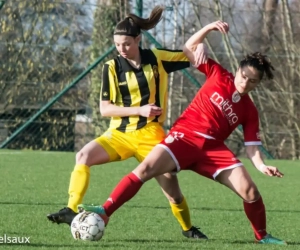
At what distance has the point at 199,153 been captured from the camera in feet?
18.7

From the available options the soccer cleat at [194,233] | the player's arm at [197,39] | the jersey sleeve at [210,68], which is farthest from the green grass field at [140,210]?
the player's arm at [197,39]

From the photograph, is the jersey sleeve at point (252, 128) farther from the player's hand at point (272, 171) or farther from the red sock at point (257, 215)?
the red sock at point (257, 215)

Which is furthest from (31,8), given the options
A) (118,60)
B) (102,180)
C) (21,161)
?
(118,60)

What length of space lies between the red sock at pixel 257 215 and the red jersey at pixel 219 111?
0.42 meters

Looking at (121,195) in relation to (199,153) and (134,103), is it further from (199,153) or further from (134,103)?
(134,103)

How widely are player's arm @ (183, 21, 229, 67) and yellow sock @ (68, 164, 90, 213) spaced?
3.42 ft

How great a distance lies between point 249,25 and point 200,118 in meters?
9.88

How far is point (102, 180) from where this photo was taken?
9.99m

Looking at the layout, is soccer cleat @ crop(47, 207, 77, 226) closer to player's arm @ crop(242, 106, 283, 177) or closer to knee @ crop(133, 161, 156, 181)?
knee @ crop(133, 161, 156, 181)

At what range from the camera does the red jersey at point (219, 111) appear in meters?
5.73

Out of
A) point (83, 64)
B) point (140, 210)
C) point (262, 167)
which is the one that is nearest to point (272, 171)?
point (262, 167)

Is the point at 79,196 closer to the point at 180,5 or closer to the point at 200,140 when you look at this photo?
the point at 200,140

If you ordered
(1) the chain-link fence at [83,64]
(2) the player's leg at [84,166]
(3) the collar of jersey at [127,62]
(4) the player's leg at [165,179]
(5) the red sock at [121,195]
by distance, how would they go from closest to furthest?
(5) the red sock at [121,195] → (2) the player's leg at [84,166] → (4) the player's leg at [165,179] → (3) the collar of jersey at [127,62] → (1) the chain-link fence at [83,64]

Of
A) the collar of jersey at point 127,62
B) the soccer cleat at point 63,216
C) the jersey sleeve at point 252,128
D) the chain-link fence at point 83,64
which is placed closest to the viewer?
the soccer cleat at point 63,216
